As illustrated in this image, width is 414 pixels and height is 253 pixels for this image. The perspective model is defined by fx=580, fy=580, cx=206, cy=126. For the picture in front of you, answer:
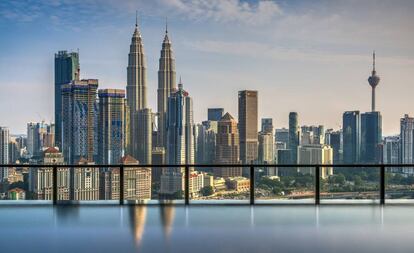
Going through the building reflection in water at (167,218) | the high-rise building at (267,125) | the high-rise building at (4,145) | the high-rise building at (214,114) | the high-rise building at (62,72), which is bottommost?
the building reflection in water at (167,218)

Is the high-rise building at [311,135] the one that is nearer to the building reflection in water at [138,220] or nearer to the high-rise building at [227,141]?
the high-rise building at [227,141]

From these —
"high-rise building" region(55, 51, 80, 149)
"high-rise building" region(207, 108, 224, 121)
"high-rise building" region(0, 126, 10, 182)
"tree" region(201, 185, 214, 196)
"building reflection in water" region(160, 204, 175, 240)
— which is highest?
"high-rise building" region(55, 51, 80, 149)

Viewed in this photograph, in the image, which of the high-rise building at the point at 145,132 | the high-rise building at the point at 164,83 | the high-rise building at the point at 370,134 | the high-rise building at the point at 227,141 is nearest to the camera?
the high-rise building at the point at 370,134

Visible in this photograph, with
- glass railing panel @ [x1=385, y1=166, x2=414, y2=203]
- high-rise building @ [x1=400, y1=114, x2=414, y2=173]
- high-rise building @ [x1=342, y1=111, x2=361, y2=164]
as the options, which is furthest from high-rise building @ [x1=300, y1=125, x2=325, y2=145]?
glass railing panel @ [x1=385, y1=166, x2=414, y2=203]

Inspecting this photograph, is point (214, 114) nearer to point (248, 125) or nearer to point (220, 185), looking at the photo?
point (248, 125)

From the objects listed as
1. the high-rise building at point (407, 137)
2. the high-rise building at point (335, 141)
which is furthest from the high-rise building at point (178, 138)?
the high-rise building at point (407, 137)

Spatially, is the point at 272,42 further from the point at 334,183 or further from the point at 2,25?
the point at 334,183

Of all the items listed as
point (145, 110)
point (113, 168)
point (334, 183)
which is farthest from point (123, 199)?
point (145, 110)

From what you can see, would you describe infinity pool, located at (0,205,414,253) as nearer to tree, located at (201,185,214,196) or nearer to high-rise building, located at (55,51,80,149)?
tree, located at (201,185,214,196)
